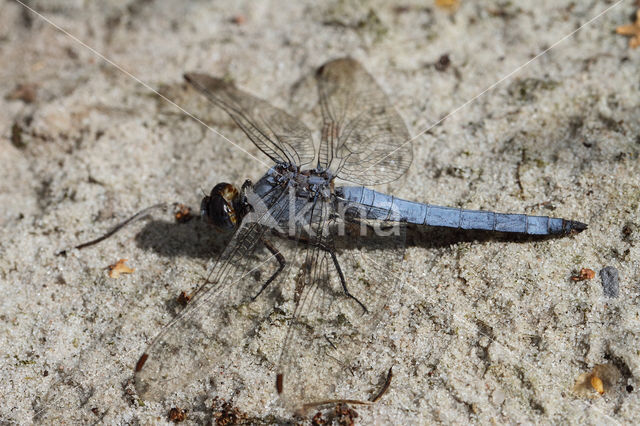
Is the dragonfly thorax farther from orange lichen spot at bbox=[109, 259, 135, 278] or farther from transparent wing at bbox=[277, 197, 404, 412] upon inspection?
orange lichen spot at bbox=[109, 259, 135, 278]

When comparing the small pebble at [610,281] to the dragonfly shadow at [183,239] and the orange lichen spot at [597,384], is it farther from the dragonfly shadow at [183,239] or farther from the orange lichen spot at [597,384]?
the dragonfly shadow at [183,239]

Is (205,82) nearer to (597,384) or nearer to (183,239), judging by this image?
(183,239)

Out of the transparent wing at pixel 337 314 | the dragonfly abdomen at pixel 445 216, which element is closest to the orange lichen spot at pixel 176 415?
the transparent wing at pixel 337 314

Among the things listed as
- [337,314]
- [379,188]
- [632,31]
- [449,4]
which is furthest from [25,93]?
[632,31]

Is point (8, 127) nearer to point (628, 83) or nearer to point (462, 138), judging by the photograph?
point (462, 138)

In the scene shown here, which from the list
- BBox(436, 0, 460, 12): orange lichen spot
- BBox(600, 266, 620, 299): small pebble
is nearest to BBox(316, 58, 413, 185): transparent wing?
BBox(436, 0, 460, 12): orange lichen spot
